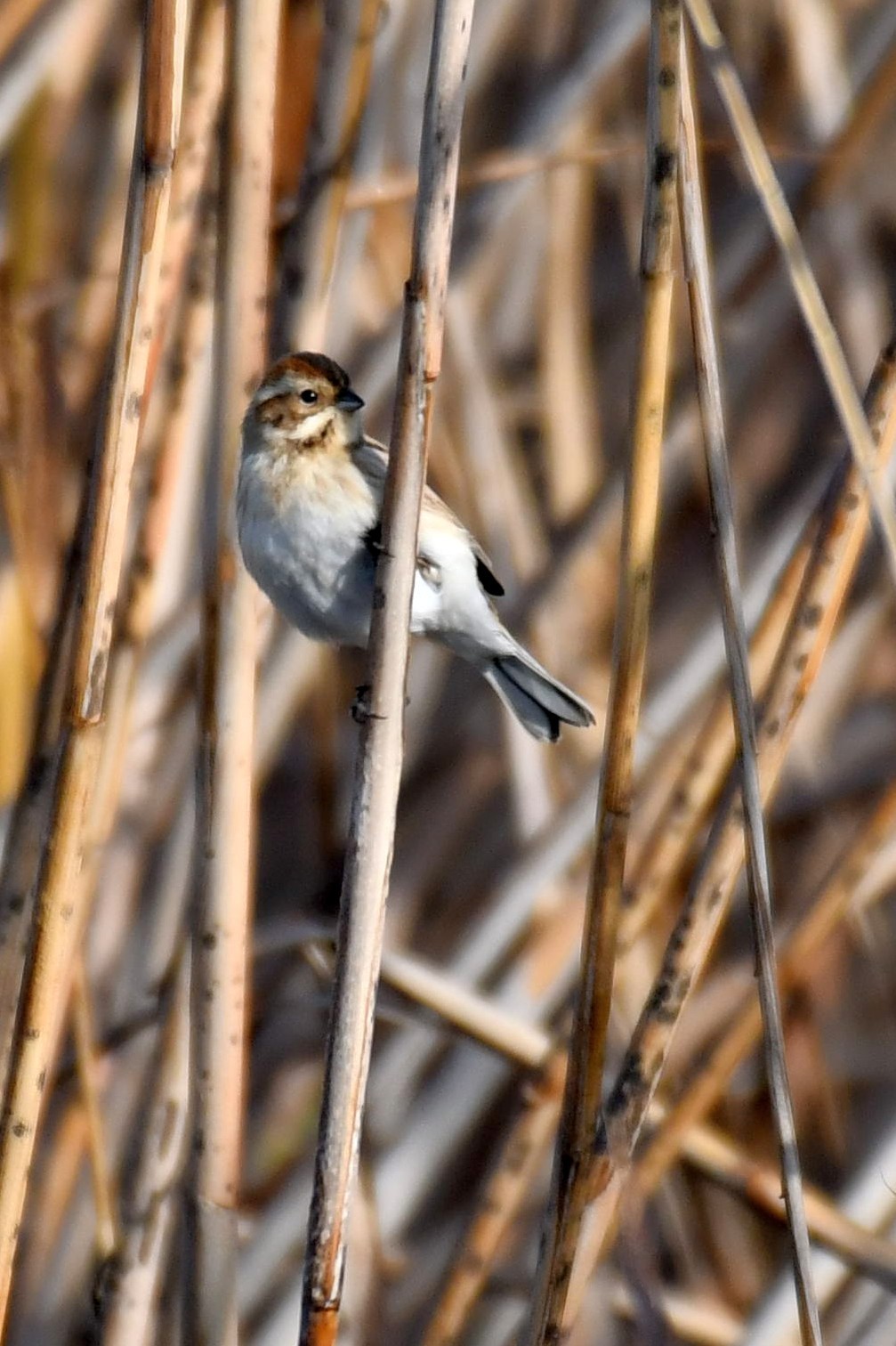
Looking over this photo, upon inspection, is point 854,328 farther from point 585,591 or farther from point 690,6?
point 690,6

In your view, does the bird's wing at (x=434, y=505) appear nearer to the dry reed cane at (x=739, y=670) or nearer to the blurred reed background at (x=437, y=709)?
the blurred reed background at (x=437, y=709)

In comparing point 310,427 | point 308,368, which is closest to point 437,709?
point 310,427

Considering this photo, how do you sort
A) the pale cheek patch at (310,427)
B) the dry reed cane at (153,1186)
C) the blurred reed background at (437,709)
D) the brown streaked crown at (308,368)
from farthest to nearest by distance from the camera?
the pale cheek patch at (310,427) < the brown streaked crown at (308,368) < the dry reed cane at (153,1186) < the blurred reed background at (437,709)

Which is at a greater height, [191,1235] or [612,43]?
[612,43]

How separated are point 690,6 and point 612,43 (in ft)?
3.96

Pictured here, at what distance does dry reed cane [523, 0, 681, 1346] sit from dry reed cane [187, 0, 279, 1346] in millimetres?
322

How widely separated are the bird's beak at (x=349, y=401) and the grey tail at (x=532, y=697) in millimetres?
353

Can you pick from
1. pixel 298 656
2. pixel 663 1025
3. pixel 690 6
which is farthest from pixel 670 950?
pixel 298 656

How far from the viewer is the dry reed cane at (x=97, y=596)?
3.54 ft

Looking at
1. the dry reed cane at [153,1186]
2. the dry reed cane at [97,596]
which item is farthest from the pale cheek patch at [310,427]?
the dry reed cane at [97,596]

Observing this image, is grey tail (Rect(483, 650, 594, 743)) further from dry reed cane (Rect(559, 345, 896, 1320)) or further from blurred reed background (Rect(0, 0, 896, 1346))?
dry reed cane (Rect(559, 345, 896, 1320))

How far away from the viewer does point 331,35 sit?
164 cm

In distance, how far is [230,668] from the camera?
1.38 meters

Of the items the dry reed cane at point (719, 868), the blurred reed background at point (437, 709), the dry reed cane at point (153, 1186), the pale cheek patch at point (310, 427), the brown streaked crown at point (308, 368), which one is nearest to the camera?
the dry reed cane at point (719, 868)
